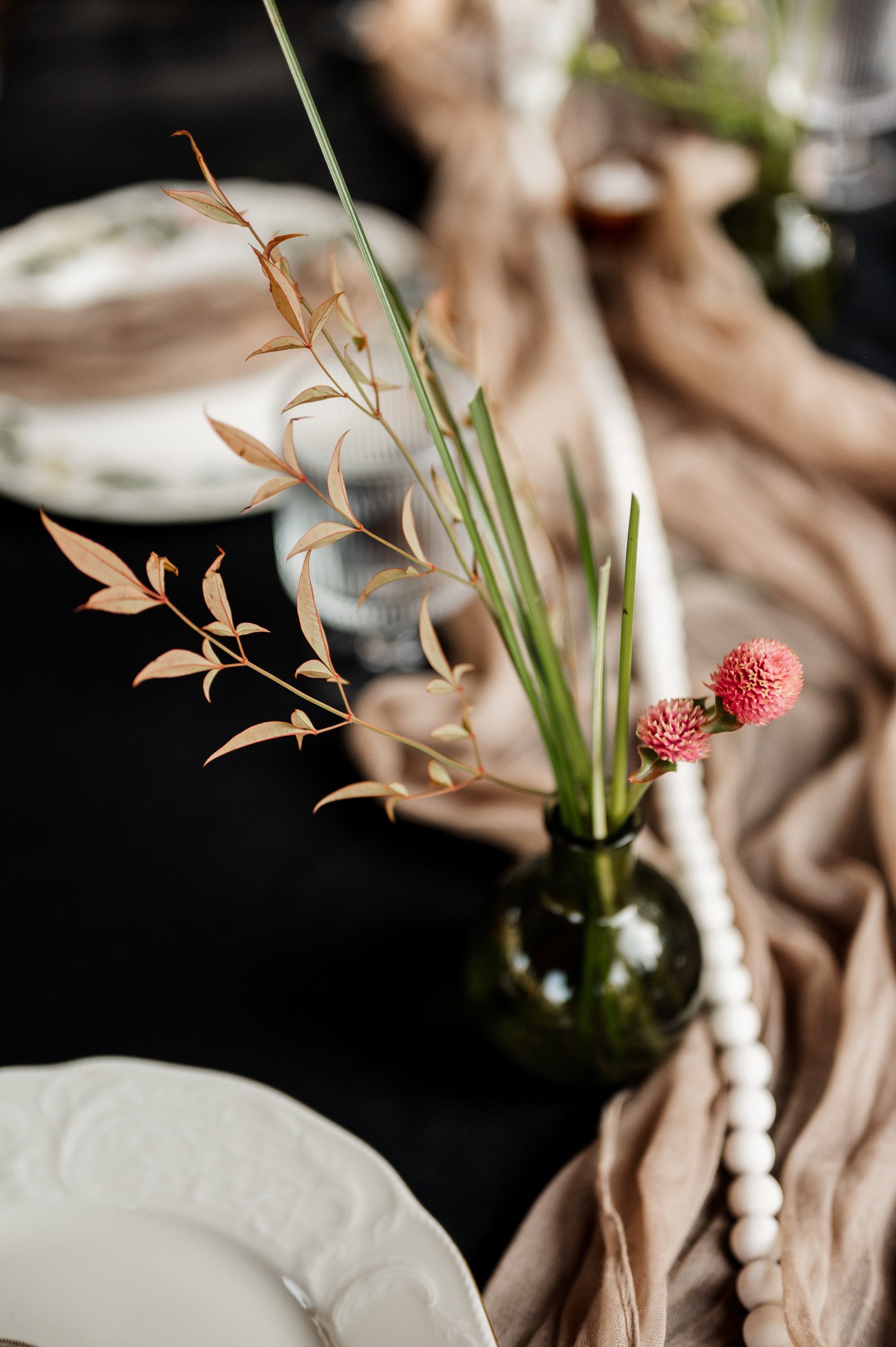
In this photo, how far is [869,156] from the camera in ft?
3.41

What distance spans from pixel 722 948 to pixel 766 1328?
0.15 meters

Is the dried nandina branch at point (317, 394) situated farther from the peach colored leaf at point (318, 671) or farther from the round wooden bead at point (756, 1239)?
the round wooden bead at point (756, 1239)

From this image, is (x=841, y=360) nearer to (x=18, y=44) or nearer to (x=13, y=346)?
(x=13, y=346)

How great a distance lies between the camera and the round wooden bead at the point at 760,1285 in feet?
1.26

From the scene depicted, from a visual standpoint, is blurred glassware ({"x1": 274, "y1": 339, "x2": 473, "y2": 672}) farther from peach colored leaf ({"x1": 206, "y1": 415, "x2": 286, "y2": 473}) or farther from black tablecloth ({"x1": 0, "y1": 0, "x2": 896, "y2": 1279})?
peach colored leaf ({"x1": 206, "y1": 415, "x2": 286, "y2": 473})

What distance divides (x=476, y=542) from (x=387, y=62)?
1119 millimetres

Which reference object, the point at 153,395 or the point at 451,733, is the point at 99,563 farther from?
the point at 153,395

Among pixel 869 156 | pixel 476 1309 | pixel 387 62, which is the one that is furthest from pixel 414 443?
pixel 387 62

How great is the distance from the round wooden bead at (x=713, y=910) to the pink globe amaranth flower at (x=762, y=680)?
0.23 metres

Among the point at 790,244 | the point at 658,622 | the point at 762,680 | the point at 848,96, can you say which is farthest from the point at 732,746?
the point at 848,96

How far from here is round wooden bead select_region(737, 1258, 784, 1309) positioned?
0.39 meters

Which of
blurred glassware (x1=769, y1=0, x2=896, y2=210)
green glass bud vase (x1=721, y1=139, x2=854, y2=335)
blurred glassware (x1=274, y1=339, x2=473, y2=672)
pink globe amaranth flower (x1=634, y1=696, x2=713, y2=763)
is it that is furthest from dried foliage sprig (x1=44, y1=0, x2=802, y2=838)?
blurred glassware (x1=769, y1=0, x2=896, y2=210)

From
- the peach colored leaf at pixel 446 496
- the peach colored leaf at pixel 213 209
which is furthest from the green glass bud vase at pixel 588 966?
the peach colored leaf at pixel 213 209

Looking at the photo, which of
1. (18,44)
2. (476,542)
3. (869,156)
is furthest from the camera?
(18,44)
